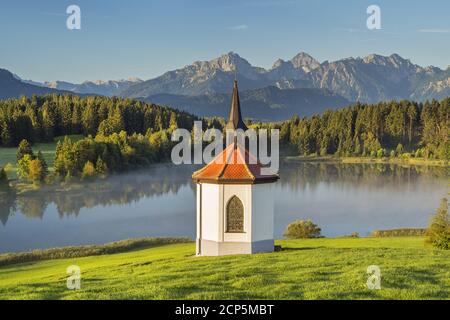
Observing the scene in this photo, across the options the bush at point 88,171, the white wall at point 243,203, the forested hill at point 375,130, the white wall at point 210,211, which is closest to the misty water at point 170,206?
the bush at point 88,171

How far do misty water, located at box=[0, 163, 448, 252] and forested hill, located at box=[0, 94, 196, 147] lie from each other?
24724 mm

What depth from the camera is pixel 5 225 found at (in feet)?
140

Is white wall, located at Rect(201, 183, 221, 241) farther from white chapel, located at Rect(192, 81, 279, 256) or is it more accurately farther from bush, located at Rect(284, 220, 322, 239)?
bush, located at Rect(284, 220, 322, 239)

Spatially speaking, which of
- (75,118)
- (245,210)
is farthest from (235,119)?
(75,118)

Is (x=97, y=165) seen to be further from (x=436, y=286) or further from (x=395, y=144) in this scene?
(x=395, y=144)

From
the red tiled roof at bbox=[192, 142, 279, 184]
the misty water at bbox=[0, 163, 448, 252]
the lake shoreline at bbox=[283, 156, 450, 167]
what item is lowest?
the misty water at bbox=[0, 163, 448, 252]

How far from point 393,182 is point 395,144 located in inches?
1924

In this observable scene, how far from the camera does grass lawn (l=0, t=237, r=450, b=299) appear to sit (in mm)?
11609

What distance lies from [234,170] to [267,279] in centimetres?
749

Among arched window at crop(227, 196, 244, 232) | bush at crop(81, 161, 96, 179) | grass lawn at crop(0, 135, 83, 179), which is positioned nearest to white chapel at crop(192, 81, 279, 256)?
arched window at crop(227, 196, 244, 232)

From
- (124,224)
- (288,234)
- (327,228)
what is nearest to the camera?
(288,234)

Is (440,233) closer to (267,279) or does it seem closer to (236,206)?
(236,206)

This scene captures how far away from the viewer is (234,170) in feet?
67.3
